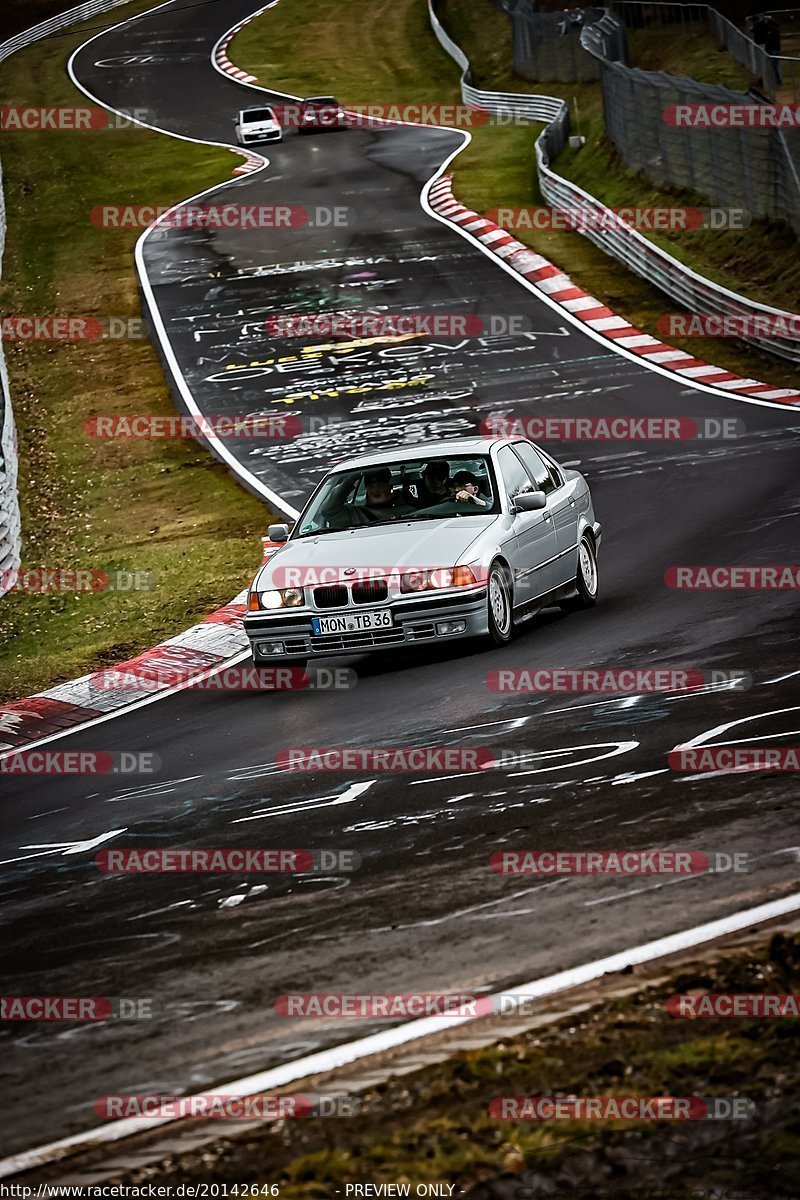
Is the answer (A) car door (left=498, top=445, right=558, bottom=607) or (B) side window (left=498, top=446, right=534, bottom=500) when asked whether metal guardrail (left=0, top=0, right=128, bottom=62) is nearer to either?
(B) side window (left=498, top=446, right=534, bottom=500)

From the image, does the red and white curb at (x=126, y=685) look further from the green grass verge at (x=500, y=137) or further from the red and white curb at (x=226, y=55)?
the red and white curb at (x=226, y=55)

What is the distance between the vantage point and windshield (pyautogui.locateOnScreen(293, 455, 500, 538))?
12500mm

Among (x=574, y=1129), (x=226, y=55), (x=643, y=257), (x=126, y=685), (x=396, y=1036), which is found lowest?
(x=126, y=685)

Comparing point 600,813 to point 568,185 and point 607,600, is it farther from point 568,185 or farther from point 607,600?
point 568,185

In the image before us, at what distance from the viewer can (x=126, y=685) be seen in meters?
12.7

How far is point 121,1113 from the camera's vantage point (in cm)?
479

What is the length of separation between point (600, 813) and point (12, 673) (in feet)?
25.2

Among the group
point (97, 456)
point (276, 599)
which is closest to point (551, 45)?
point (97, 456)

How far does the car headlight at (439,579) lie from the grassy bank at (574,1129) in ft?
21.5

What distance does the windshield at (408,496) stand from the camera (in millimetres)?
12500

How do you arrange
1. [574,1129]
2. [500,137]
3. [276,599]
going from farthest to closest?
[500,137] → [276,599] → [574,1129]

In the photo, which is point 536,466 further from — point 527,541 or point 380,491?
point 380,491

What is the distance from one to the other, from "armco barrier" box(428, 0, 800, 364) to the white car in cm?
788

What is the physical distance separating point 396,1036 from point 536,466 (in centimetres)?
873
